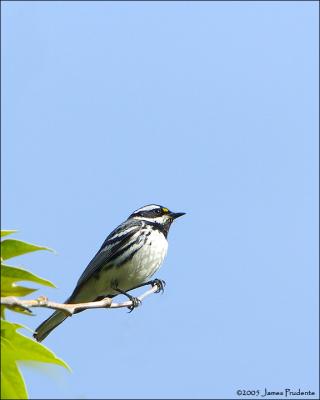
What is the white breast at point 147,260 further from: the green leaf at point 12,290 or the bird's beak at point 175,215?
the green leaf at point 12,290

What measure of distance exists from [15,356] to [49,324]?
487cm

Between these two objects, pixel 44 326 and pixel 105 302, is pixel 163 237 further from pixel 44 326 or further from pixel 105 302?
pixel 105 302

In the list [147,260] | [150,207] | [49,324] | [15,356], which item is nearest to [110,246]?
[147,260]

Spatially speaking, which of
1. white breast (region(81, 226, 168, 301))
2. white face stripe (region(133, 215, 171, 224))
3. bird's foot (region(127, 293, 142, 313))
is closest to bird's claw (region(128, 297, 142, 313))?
bird's foot (region(127, 293, 142, 313))

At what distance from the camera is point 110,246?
327 inches

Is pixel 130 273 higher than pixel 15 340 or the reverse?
the reverse

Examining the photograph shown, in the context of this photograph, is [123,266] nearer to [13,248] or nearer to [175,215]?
[175,215]

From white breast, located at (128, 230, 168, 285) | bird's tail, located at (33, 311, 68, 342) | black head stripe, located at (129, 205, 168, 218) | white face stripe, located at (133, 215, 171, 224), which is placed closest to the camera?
bird's tail, located at (33, 311, 68, 342)

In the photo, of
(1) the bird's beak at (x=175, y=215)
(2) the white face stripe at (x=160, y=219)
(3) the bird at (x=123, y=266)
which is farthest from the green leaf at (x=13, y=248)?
(1) the bird's beak at (x=175, y=215)

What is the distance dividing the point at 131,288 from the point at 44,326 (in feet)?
5.33

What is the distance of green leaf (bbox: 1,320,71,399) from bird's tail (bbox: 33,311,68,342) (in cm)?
474

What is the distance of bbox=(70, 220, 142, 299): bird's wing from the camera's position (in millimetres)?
8062

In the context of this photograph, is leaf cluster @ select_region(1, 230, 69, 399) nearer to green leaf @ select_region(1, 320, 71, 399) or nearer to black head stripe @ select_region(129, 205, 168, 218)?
green leaf @ select_region(1, 320, 71, 399)

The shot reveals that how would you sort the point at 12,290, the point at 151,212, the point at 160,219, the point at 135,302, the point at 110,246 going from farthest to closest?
1. the point at 151,212
2. the point at 160,219
3. the point at 110,246
4. the point at 135,302
5. the point at 12,290
